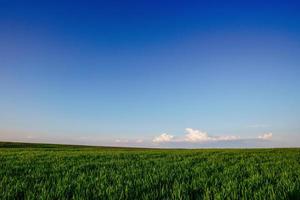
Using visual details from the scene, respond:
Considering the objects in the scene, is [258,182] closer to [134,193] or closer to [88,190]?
[134,193]

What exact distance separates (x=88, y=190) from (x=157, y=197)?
1580 millimetres

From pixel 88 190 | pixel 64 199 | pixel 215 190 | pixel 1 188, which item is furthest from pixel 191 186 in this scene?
pixel 1 188

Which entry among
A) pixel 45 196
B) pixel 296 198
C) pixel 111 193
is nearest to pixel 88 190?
pixel 111 193

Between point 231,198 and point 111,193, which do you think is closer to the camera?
point 231,198

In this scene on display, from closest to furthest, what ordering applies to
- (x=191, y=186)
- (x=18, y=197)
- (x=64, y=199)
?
1. (x=64, y=199)
2. (x=18, y=197)
3. (x=191, y=186)

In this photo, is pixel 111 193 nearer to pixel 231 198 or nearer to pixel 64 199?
pixel 64 199

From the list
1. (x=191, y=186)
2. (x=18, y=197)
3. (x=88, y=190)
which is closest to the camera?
(x=18, y=197)

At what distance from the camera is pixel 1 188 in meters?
6.54

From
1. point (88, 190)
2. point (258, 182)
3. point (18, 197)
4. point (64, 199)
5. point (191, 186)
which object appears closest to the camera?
point (64, 199)

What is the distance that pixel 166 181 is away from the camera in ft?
24.4

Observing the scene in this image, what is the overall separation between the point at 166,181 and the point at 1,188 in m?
3.95

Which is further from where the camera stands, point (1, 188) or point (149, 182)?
point (149, 182)

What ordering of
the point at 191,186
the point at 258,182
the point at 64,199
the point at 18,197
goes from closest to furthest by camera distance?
the point at 64,199, the point at 18,197, the point at 191,186, the point at 258,182

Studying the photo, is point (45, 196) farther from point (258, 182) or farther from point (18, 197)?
point (258, 182)
